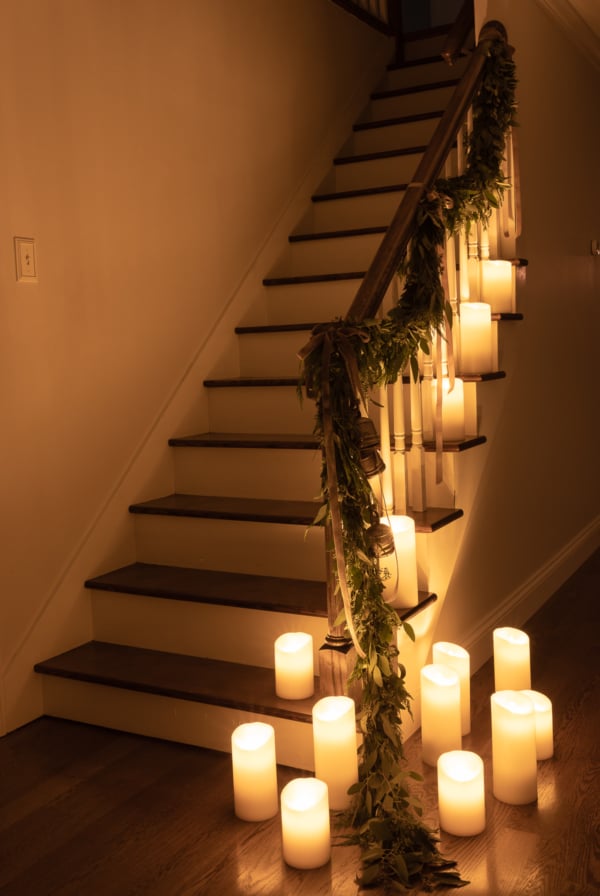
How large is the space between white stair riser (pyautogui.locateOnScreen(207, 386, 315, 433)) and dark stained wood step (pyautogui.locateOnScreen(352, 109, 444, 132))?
1860 mm

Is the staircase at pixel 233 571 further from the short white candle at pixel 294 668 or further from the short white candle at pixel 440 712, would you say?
the short white candle at pixel 440 712

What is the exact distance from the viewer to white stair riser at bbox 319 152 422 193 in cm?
439

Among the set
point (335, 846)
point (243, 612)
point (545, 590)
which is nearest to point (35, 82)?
point (243, 612)

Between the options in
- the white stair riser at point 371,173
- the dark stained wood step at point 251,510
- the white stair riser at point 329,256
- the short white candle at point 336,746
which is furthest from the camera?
the white stair riser at point 371,173

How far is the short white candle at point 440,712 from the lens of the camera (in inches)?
95.0

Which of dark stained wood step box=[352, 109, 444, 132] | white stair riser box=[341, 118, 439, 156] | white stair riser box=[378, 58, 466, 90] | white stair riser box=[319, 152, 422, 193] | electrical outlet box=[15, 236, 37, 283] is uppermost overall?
white stair riser box=[378, 58, 466, 90]

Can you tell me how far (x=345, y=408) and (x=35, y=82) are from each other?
4.91ft

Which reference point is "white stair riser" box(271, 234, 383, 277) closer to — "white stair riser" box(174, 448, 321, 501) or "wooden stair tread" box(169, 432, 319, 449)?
"wooden stair tread" box(169, 432, 319, 449)

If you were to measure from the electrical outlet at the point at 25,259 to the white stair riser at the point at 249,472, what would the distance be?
889mm

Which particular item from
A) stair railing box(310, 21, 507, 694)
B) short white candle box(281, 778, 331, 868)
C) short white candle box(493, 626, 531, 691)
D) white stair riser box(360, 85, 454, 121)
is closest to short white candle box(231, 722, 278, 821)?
short white candle box(281, 778, 331, 868)

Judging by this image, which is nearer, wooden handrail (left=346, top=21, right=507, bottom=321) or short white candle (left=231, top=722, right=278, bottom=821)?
short white candle (left=231, top=722, right=278, bottom=821)

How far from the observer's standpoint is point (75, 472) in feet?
9.81

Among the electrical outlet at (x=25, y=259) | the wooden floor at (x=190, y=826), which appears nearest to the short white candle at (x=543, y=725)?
the wooden floor at (x=190, y=826)

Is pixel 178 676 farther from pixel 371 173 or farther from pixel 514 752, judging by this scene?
pixel 371 173
